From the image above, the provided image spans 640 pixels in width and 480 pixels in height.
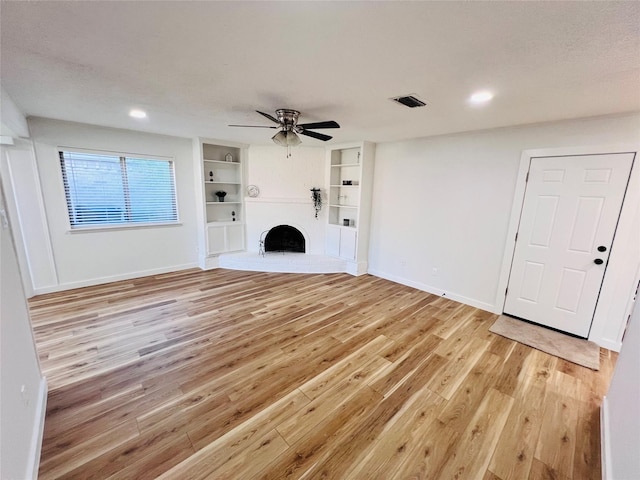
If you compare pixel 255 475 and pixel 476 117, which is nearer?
pixel 255 475

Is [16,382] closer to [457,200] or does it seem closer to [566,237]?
[457,200]

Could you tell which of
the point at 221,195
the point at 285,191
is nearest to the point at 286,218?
the point at 285,191

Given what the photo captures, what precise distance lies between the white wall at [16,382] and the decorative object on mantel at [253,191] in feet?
12.4

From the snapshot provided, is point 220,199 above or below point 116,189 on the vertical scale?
below

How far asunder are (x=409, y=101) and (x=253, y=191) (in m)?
3.73

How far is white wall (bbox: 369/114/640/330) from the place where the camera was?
3057mm

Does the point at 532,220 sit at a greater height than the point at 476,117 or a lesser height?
lesser

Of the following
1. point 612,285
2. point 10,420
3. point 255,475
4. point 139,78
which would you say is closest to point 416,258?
point 612,285

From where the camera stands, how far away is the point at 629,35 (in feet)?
4.44

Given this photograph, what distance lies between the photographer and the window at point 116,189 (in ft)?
13.0

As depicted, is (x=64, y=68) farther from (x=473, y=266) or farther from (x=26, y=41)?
(x=473, y=266)

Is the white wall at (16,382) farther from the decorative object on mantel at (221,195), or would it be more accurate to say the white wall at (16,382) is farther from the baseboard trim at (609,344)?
the baseboard trim at (609,344)

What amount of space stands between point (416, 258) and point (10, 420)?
14.7 feet

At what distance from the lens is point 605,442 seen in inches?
66.4
